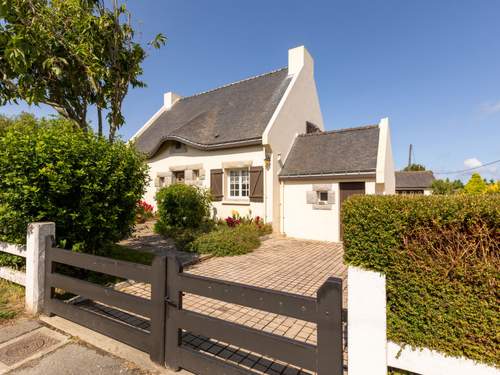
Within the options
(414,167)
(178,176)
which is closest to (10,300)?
(178,176)

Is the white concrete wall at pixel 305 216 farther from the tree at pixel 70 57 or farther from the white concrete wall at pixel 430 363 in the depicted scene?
the white concrete wall at pixel 430 363

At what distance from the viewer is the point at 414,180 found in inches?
1193

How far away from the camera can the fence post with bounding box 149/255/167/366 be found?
2777mm

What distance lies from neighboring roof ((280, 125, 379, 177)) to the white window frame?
1.74 meters

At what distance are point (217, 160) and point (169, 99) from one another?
1058cm

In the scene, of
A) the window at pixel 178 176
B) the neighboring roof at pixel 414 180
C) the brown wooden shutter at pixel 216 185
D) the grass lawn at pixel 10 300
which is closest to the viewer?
the grass lawn at pixel 10 300

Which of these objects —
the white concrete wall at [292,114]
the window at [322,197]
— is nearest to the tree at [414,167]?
the white concrete wall at [292,114]

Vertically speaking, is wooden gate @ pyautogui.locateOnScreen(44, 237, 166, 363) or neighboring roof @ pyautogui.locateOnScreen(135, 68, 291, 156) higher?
neighboring roof @ pyautogui.locateOnScreen(135, 68, 291, 156)

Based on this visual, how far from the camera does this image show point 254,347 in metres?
2.37

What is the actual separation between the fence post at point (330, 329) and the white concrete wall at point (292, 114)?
863cm

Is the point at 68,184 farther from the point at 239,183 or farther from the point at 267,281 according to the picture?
the point at 239,183

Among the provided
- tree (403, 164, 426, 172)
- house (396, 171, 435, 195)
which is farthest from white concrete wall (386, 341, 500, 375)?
tree (403, 164, 426, 172)

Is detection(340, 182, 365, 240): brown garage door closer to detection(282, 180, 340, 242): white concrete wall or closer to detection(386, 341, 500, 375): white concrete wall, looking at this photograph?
detection(282, 180, 340, 242): white concrete wall

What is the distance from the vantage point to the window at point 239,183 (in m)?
11.8
